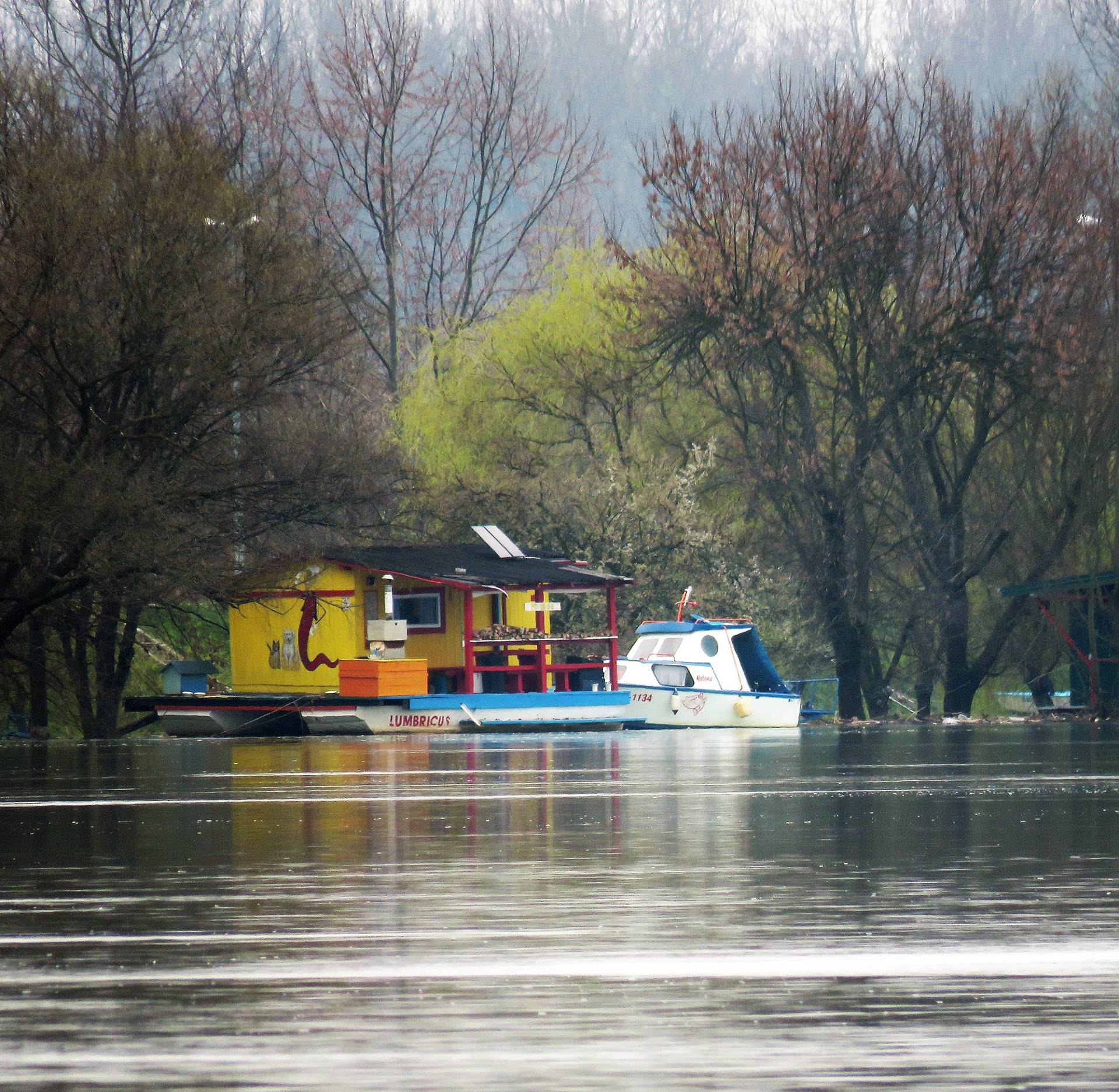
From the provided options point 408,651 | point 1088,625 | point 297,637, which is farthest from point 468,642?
point 1088,625

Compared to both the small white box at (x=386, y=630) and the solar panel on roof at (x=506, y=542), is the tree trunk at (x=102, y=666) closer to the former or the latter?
the small white box at (x=386, y=630)

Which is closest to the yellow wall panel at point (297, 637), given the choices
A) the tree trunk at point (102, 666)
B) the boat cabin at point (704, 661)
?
the tree trunk at point (102, 666)

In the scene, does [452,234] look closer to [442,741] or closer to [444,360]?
[444,360]

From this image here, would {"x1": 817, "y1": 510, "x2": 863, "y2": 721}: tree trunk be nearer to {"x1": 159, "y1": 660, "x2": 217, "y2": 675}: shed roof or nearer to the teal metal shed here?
the teal metal shed

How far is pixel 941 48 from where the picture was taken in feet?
339

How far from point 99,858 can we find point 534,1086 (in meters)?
4.58

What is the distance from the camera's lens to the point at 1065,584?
36.3 meters

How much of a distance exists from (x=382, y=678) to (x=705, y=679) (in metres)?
7.79

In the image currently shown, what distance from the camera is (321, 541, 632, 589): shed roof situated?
34.4 m

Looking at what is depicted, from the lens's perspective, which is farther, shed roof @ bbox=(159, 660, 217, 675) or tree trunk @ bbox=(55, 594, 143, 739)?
shed roof @ bbox=(159, 660, 217, 675)

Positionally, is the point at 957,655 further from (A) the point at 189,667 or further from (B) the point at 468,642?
(A) the point at 189,667

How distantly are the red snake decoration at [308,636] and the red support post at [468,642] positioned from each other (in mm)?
2378

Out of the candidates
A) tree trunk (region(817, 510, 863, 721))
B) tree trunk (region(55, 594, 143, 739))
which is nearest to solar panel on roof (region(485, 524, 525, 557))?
tree trunk (region(817, 510, 863, 721))

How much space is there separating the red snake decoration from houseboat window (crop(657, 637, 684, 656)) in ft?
22.1
